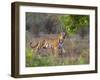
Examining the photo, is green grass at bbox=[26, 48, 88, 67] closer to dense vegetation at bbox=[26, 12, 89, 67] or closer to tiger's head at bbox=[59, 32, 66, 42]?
dense vegetation at bbox=[26, 12, 89, 67]

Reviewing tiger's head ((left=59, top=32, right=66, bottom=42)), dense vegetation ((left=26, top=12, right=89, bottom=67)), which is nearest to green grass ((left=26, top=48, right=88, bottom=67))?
dense vegetation ((left=26, top=12, right=89, bottom=67))

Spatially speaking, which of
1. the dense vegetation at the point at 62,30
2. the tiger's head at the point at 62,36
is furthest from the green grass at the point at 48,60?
the tiger's head at the point at 62,36

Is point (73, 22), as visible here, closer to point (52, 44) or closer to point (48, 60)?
point (52, 44)

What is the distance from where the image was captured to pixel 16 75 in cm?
212

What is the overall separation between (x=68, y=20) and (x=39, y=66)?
504 mm

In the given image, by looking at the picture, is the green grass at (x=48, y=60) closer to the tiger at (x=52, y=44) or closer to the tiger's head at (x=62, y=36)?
the tiger at (x=52, y=44)

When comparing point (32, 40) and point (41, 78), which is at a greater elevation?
point (32, 40)

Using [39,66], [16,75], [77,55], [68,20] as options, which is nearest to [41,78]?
[39,66]

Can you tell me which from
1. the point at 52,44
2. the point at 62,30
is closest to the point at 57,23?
the point at 62,30

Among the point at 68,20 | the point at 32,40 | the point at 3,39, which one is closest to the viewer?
the point at 3,39

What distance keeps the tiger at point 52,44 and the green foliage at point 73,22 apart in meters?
0.08

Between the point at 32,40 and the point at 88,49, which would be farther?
the point at 88,49

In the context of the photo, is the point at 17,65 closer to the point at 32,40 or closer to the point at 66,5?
the point at 32,40

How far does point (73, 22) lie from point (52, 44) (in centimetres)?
30
